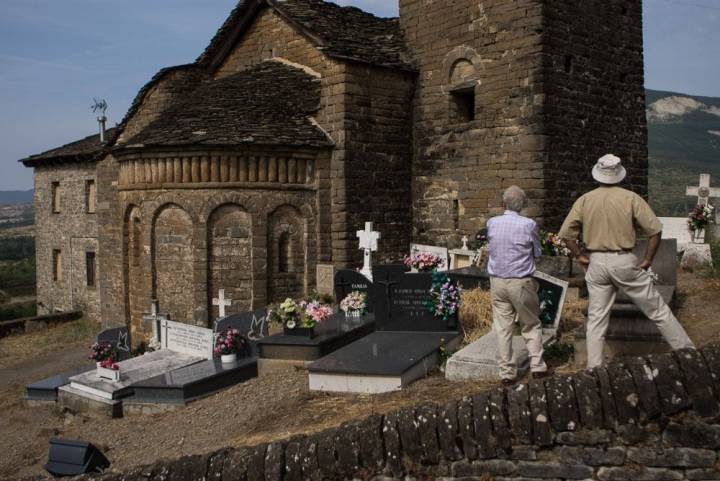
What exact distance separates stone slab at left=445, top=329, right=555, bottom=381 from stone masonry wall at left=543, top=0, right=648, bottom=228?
254 inches

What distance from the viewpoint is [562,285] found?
8.94m

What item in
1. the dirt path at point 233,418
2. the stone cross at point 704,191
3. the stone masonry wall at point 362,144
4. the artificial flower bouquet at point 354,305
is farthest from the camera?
the stone cross at point 704,191

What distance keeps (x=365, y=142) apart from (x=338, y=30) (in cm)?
303

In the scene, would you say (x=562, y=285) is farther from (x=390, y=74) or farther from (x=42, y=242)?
(x=42, y=242)

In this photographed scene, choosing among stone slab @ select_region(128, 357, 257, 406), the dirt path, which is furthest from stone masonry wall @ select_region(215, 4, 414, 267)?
the dirt path

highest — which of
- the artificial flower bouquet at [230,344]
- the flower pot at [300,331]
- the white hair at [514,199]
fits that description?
the white hair at [514,199]

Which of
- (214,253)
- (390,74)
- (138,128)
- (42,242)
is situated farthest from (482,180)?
(42,242)

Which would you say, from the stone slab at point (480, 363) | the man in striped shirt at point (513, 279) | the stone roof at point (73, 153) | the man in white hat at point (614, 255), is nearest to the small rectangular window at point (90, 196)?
the stone roof at point (73, 153)

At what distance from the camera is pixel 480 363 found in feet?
22.7

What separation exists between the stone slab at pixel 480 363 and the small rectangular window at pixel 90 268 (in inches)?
856

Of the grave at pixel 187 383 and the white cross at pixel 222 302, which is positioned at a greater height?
the white cross at pixel 222 302

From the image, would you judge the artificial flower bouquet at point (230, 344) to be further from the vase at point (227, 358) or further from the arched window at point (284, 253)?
the arched window at point (284, 253)

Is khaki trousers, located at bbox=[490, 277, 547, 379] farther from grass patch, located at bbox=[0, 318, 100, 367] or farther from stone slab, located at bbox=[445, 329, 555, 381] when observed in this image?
grass patch, located at bbox=[0, 318, 100, 367]

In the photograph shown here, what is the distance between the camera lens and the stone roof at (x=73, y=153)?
24.9 m
